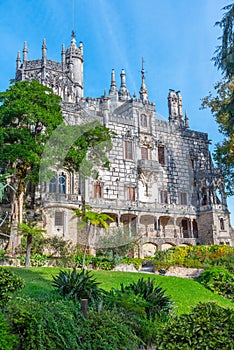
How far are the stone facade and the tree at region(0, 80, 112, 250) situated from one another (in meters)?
4.35

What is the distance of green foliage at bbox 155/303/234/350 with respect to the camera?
6.00 m

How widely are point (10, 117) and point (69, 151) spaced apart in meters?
4.78

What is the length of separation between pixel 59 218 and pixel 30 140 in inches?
342

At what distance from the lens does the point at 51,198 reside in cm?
3086

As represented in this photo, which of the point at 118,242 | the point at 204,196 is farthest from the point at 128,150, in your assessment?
the point at 118,242

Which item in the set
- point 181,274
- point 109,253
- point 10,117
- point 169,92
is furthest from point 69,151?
point 169,92

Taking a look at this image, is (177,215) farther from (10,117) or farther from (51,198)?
(10,117)

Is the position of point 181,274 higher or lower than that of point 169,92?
lower

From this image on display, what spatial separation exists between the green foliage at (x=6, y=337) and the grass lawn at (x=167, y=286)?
6.39 meters

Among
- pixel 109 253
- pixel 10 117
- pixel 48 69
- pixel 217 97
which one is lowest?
pixel 109 253

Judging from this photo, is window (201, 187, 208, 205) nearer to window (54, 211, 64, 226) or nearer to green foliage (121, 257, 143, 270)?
green foliage (121, 257, 143, 270)

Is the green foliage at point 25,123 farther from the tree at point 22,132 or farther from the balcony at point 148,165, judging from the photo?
the balcony at point 148,165

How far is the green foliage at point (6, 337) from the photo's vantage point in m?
6.14

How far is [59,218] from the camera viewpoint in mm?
31266
